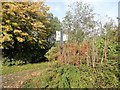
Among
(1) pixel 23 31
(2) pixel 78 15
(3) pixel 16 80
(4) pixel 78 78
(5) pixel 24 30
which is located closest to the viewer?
(4) pixel 78 78

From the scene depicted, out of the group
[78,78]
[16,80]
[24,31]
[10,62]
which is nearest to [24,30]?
[24,31]

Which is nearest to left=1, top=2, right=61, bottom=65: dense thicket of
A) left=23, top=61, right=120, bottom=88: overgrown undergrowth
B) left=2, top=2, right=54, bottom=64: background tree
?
left=2, top=2, right=54, bottom=64: background tree

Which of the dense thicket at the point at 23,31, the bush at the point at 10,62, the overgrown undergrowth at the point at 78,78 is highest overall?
the dense thicket at the point at 23,31

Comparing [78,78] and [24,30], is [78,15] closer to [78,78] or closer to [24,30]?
[24,30]

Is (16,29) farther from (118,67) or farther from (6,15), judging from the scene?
(118,67)

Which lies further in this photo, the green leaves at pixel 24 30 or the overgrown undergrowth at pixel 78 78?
the green leaves at pixel 24 30

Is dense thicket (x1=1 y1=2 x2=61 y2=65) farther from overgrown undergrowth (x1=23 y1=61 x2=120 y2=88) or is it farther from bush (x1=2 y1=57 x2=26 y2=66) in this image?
overgrown undergrowth (x1=23 y1=61 x2=120 y2=88)

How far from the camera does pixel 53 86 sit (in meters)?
5.11

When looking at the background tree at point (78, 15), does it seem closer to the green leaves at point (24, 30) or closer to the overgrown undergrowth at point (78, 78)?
the green leaves at point (24, 30)

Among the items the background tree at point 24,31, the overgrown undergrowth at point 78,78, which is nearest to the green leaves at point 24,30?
the background tree at point 24,31

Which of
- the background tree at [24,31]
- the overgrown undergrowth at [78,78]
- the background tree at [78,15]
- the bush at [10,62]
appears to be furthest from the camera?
the background tree at [78,15]

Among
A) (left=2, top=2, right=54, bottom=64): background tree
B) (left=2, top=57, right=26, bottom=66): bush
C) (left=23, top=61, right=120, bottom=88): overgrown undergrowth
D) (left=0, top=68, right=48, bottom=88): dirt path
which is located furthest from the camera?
(left=2, top=57, right=26, bottom=66): bush

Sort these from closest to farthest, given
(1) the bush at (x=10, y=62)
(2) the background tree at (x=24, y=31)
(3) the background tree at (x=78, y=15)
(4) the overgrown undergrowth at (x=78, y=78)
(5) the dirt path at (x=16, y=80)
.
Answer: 1. (4) the overgrown undergrowth at (x=78, y=78)
2. (5) the dirt path at (x=16, y=80)
3. (2) the background tree at (x=24, y=31)
4. (1) the bush at (x=10, y=62)
5. (3) the background tree at (x=78, y=15)

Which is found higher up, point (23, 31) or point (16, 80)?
point (23, 31)
